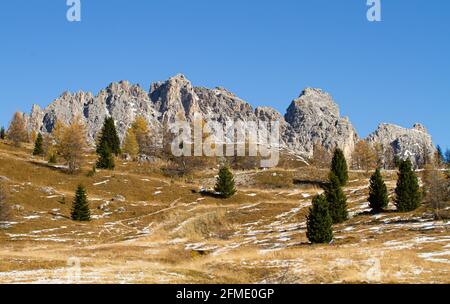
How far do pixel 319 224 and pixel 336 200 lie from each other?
17771 mm

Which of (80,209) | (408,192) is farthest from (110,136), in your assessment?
(408,192)

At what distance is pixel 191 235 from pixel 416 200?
3335 cm

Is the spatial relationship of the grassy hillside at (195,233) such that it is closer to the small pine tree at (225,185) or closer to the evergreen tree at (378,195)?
the small pine tree at (225,185)

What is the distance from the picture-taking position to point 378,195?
3041 inches

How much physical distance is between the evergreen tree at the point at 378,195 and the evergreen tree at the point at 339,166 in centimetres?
2622

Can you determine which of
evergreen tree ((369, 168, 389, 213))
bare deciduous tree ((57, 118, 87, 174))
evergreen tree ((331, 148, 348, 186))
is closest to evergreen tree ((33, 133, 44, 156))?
bare deciduous tree ((57, 118, 87, 174))

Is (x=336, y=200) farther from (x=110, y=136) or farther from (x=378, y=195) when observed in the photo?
(x=110, y=136)

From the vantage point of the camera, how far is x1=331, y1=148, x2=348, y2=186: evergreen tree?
342ft

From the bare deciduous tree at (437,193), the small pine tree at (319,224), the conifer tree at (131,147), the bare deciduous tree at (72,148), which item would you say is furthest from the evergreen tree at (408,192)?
the conifer tree at (131,147)

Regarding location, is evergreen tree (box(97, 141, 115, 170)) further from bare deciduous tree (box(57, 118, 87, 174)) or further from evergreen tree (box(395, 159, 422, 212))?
evergreen tree (box(395, 159, 422, 212))

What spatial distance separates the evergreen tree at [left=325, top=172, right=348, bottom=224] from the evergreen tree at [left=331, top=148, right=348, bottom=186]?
32165 millimetres

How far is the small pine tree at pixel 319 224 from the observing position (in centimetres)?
5444

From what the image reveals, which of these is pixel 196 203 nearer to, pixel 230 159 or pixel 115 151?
pixel 115 151

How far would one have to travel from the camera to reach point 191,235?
72.9 m
